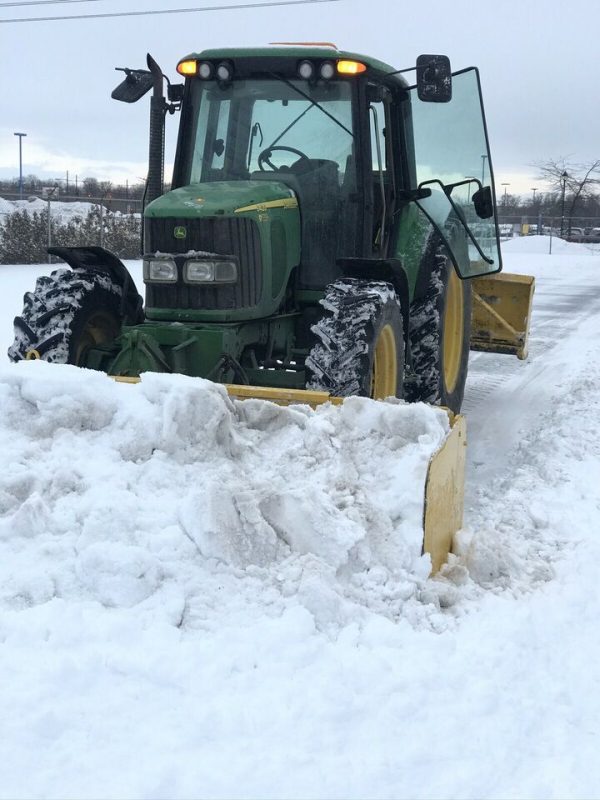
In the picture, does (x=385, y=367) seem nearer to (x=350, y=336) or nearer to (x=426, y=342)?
(x=350, y=336)

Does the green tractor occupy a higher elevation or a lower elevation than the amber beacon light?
lower

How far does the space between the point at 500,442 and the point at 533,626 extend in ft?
10.5

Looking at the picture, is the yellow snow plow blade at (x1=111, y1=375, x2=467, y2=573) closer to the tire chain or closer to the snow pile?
the snow pile

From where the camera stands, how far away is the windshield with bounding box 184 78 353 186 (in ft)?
18.0

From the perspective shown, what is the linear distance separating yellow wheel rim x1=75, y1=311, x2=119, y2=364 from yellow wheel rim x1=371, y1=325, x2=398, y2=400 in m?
1.73

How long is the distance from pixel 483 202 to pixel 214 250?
221 centimetres

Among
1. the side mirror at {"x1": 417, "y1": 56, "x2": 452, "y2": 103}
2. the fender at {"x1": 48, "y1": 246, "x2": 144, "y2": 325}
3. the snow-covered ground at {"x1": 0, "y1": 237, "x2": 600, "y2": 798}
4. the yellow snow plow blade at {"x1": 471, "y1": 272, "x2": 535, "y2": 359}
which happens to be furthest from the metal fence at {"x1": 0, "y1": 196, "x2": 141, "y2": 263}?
the snow-covered ground at {"x1": 0, "y1": 237, "x2": 600, "y2": 798}

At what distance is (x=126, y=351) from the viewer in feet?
16.2

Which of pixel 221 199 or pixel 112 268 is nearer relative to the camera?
pixel 221 199

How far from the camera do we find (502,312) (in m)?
8.19

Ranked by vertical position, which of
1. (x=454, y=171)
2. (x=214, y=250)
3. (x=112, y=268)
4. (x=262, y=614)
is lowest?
(x=262, y=614)

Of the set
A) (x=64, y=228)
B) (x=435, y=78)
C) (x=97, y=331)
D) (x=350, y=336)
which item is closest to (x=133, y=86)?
(x=97, y=331)

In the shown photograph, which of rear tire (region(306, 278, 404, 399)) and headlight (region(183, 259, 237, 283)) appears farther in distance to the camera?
headlight (region(183, 259, 237, 283))

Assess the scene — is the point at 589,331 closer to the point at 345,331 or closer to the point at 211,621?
the point at 345,331
